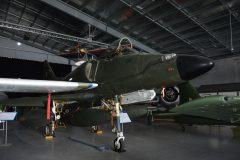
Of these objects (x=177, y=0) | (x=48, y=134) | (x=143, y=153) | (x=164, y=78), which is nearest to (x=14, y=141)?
(x=48, y=134)

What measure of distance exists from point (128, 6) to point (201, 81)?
29.6ft

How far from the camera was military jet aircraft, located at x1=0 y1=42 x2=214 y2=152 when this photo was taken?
376 centimetres

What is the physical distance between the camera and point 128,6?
862 centimetres

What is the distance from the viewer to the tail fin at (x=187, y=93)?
7527 mm

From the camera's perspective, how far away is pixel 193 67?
142 inches

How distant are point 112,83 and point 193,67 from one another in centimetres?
197

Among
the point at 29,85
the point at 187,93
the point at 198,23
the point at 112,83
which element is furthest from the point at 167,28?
the point at 29,85

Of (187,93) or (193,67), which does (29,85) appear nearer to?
(193,67)

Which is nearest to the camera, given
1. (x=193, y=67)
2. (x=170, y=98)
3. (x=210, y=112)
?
(x=193, y=67)

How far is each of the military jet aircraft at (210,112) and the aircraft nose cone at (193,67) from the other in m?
3.26

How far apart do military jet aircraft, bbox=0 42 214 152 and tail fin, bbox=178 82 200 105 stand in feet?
9.05

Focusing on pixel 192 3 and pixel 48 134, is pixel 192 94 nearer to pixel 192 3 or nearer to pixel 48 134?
pixel 192 3

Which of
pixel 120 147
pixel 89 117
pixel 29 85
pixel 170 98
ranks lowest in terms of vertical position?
pixel 120 147

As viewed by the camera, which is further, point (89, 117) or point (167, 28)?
point (167, 28)
